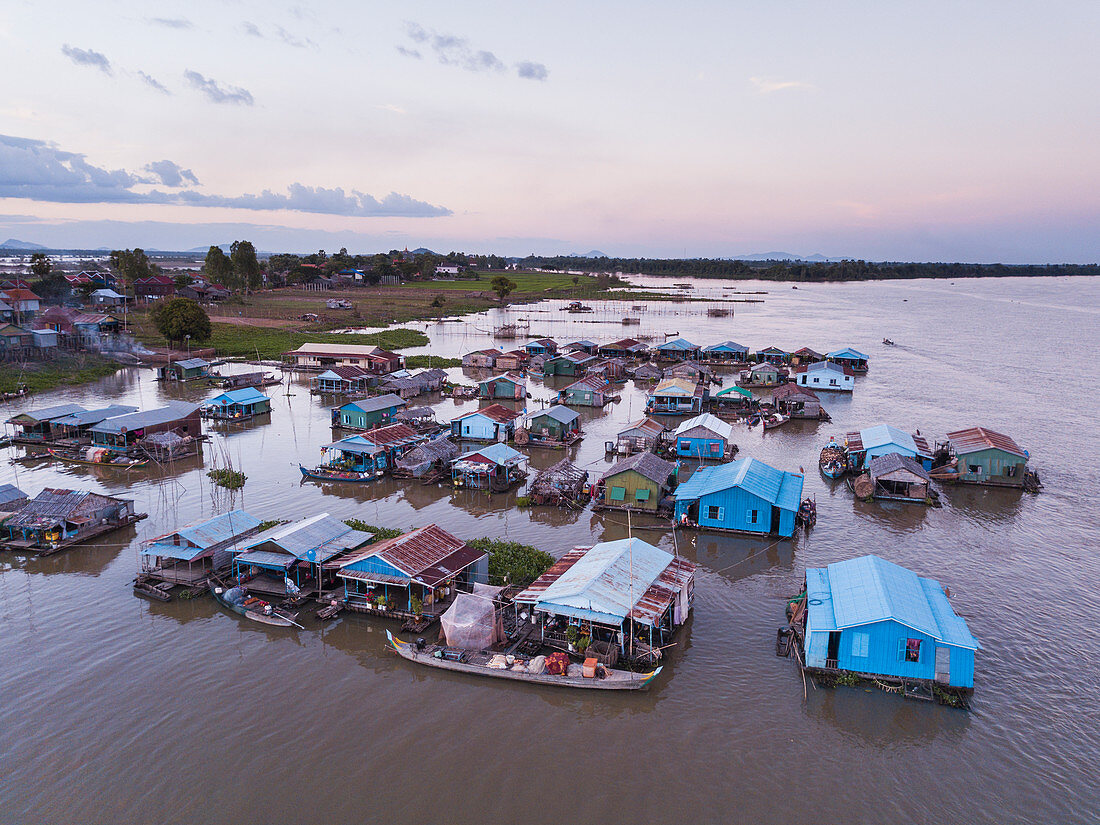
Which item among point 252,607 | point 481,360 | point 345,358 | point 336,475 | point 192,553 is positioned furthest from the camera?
point 481,360

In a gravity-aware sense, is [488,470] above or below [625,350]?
below

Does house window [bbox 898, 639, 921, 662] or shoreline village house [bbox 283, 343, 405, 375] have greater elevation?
shoreline village house [bbox 283, 343, 405, 375]

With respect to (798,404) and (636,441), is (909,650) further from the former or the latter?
(798,404)

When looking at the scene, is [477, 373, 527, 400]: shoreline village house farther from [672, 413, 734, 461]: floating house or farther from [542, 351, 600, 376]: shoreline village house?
[672, 413, 734, 461]: floating house

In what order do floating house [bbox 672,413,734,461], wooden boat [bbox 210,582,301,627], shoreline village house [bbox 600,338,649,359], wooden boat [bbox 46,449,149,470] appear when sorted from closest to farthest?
wooden boat [bbox 210,582,301,627] → wooden boat [bbox 46,449,149,470] → floating house [bbox 672,413,734,461] → shoreline village house [bbox 600,338,649,359]

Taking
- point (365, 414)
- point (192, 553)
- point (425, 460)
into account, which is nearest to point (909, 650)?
point (192, 553)

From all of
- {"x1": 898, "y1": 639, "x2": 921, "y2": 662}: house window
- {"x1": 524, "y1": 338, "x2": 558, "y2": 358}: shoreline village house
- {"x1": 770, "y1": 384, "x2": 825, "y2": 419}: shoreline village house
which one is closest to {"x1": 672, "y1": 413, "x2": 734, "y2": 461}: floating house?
{"x1": 770, "y1": 384, "x2": 825, "y2": 419}: shoreline village house

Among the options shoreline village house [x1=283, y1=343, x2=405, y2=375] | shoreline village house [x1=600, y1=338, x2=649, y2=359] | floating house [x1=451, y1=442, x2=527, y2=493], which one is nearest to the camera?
floating house [x1=451, y1=442, x2=527, y2=493]
